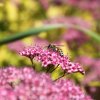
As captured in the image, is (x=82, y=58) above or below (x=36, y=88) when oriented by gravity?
above

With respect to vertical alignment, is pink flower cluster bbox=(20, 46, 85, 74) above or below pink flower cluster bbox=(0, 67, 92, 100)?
above

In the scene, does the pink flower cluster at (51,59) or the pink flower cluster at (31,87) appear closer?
the pink flower cluster at (31,87)

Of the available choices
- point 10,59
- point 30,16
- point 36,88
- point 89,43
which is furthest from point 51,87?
point 30,16

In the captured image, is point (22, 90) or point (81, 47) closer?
point (22, 90)

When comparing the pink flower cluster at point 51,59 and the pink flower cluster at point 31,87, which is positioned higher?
the pink flower cluster at point 51,59

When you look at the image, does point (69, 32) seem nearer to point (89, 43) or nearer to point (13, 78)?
point (89, 43)
